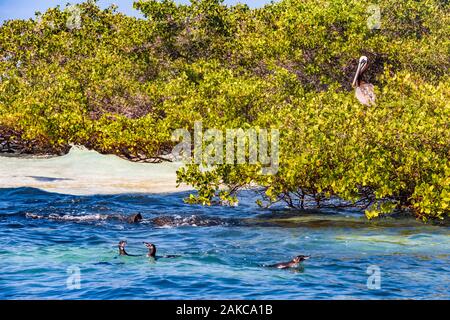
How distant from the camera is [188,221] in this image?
19.9 meters

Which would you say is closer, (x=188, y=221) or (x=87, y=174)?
(x=188, y=221)

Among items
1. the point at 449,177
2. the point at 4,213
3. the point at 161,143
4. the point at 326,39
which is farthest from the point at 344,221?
the point at 326,39

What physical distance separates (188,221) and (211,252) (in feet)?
13.6

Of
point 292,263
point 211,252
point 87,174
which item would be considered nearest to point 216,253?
point 211,252

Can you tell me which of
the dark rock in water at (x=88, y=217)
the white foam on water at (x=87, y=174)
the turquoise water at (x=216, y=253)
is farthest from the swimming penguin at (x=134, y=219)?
the white foam on water at (x=87, y=174)

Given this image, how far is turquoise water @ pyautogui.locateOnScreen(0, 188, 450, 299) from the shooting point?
41.0 ft

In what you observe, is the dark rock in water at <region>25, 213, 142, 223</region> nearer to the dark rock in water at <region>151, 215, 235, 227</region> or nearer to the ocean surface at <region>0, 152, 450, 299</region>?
the ocean surface at <region>0, 152, 450, 299</region>

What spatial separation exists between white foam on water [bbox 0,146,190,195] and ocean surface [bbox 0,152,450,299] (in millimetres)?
2697

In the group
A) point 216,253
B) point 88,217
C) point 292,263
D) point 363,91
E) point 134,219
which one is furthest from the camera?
point 363,91

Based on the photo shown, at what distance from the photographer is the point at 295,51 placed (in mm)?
31141

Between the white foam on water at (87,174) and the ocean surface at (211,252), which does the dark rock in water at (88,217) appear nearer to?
the ocean surface at (211,252)

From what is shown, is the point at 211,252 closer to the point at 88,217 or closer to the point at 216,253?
the point at 216,253

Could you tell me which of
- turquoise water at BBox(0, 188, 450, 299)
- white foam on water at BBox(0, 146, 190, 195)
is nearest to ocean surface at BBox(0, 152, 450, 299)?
turquoise water at BBox(0, 188, 450, 299)

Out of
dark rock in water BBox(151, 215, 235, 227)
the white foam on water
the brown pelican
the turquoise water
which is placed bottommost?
the turquoise water
